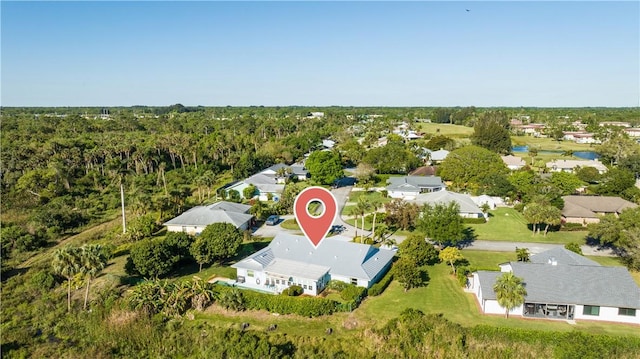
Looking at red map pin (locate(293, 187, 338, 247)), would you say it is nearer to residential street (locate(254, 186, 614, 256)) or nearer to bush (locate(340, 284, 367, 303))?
bush (locate(340, 284, 367, 303))

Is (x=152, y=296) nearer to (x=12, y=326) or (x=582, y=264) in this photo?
(x=12, y=326)

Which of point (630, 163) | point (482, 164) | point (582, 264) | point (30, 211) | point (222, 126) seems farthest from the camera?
point (222, 126)

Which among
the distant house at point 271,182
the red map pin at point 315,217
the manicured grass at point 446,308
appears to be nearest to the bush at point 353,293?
the manicured grass at point 446,308

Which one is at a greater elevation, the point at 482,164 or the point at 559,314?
the point at 482,164

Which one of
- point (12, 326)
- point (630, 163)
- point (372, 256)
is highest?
point (630, 163)

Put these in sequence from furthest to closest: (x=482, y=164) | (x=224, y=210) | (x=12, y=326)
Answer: (x=482, y=164)
(x=224, y=210)
(x=12, y=326)

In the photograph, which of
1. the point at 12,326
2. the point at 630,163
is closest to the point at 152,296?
the point at 12,326

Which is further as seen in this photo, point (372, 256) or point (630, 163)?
point (630, 163)
